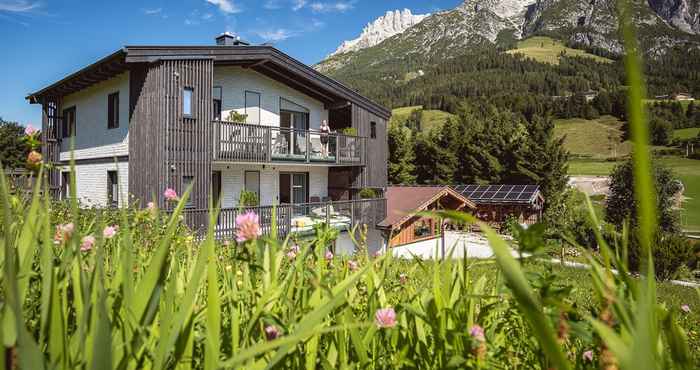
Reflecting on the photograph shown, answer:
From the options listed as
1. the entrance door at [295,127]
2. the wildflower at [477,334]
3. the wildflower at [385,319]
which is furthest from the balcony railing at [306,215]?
the wildflower at [477,334]

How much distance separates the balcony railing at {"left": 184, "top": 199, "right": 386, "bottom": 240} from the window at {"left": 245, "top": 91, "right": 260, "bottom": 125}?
4003 millimetres

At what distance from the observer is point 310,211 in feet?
52.4

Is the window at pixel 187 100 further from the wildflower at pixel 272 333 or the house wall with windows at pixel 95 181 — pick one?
the wildflower at pixel 272 333

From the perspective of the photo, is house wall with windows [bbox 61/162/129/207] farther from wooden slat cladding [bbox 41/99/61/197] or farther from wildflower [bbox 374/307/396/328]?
wildflower [bbox 374/307/396/328]

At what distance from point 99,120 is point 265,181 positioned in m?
6.73

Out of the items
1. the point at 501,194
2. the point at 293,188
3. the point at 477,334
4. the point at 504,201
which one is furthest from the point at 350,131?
the point at 501,194

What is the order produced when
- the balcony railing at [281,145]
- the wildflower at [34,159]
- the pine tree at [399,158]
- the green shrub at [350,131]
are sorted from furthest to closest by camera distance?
the pine tree at [399,158]
the green shrub at [350,131]
the balcony railing at [281,145]
the wildflower at [34,159]

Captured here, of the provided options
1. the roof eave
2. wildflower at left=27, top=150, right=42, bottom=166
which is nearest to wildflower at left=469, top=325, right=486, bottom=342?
wildflower at left=27, top=150, right=42, bottom=166

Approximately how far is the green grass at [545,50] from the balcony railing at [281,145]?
121 metres

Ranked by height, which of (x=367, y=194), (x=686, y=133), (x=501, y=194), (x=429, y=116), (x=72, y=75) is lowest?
(x=501, y=194)

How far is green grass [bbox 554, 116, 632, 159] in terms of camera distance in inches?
2467

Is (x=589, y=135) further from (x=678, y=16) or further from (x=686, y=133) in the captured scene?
(x=678, y=16)

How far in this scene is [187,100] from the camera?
13812 millimetres

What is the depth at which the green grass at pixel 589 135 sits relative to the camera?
206 feet
